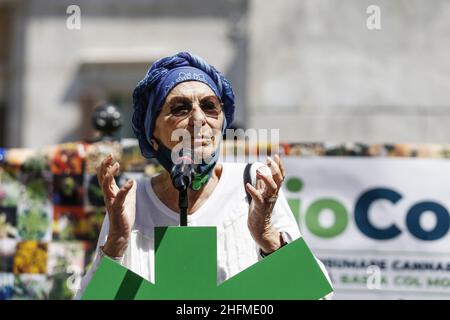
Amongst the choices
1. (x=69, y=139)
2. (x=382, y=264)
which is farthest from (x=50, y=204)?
(x=69, y=139)

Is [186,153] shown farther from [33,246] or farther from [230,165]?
[33,246]

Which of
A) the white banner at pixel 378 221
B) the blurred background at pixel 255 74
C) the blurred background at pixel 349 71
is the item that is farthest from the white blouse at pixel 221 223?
the blurred background at pixel 349 71

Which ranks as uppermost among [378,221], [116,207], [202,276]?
[116,207]

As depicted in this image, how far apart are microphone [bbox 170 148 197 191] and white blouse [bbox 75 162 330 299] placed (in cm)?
22

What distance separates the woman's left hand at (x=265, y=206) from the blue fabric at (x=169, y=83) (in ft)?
0.79

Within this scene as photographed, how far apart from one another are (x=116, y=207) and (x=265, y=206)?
0.35 metres

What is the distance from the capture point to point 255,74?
28.6 ft

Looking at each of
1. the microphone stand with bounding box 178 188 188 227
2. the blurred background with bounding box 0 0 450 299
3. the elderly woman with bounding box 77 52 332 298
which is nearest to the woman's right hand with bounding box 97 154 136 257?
the elderly woman with bounding box 77 52 332 298

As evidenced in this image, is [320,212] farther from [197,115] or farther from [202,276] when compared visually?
[202,276]

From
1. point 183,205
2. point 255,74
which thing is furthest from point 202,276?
point 255,74

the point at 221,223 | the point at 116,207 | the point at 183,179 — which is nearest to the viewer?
the point at 183,179

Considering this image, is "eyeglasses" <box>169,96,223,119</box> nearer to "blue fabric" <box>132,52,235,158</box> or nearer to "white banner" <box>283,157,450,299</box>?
"blue fabric" <box>132,52,235,158</box>

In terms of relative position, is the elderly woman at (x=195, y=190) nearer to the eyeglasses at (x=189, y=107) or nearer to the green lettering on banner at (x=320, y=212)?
the eyeglasses at (x=189, y=107)

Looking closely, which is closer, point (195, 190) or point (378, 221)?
point (195, 190)
